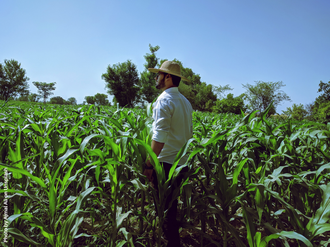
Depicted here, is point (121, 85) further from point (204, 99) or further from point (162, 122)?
point (162, 122)

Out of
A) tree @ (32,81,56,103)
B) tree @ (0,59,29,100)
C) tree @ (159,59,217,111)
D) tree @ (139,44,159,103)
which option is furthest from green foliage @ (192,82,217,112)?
tree @ (32,81,56,103)

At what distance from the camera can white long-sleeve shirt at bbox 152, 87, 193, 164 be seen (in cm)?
158

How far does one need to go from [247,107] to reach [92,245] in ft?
155

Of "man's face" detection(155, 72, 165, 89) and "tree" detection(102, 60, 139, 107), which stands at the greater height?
"tree" detection(102, 60, 139, 107)

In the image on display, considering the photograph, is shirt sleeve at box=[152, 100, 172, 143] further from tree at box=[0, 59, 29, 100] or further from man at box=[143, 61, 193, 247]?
tree at box=[0, 59, 29, 100]

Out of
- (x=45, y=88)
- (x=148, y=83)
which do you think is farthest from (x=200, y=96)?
(x=45, y=88)

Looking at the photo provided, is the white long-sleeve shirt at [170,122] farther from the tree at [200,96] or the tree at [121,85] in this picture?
the tree at [200,96]

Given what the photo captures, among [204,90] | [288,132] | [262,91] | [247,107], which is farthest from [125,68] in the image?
[288,132]

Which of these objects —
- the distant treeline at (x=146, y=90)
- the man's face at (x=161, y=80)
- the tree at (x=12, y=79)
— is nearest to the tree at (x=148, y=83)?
the distant treeline at (x=146, y=90)

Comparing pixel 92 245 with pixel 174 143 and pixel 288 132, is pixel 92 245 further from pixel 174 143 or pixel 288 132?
pixel 288 132

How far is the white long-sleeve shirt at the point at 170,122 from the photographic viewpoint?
158 cm

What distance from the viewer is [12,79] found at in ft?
149

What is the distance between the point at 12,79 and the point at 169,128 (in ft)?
192

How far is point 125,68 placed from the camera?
42.7 m
